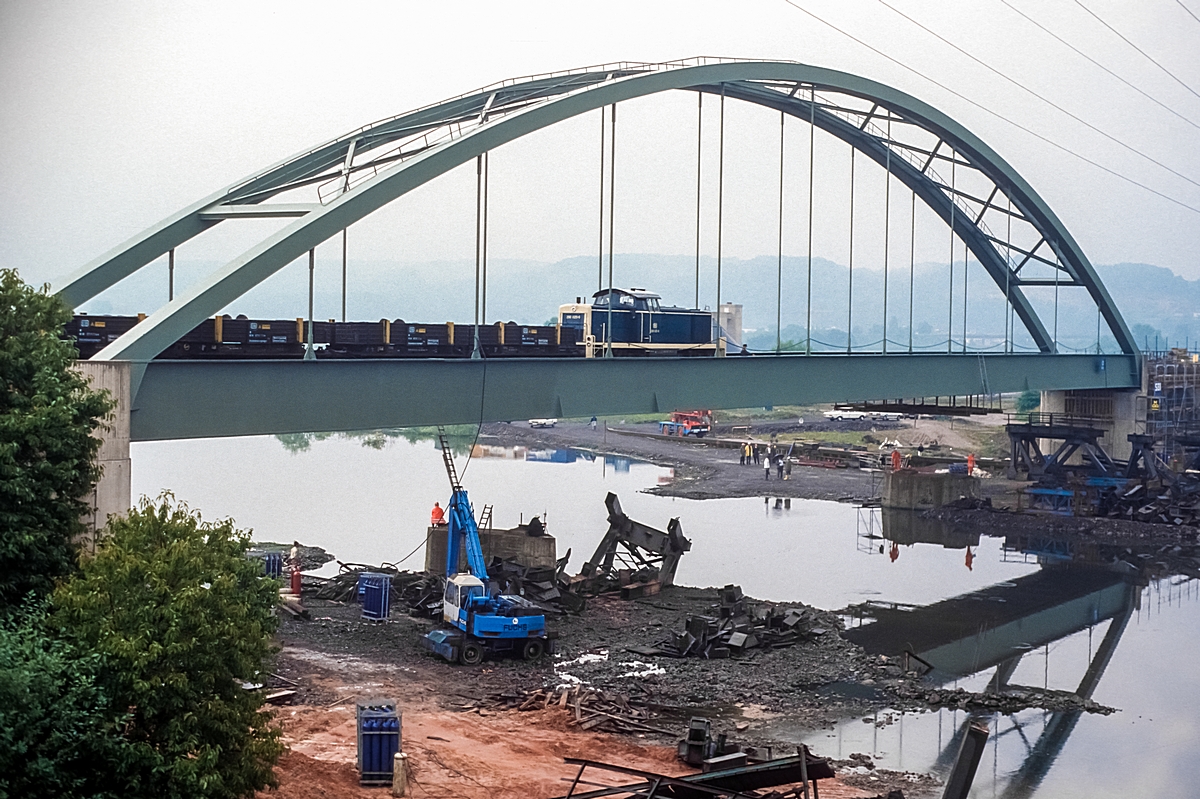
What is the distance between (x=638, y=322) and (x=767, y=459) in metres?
35.5

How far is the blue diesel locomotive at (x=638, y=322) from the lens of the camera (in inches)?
1512

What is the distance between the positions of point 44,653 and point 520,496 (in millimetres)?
52578

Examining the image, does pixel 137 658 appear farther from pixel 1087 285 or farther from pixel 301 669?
pixel 1087 285

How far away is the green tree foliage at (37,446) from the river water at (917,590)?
13.0m

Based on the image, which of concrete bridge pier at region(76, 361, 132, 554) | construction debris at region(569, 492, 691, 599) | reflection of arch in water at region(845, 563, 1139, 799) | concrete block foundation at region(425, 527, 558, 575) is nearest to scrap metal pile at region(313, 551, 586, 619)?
construction debris at region(569, 492, 691, 599)

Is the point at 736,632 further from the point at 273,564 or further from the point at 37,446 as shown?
the point at 37,446

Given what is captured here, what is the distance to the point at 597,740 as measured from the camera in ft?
69.3

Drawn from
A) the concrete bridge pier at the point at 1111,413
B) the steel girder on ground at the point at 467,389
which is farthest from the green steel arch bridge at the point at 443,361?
the concrete bridge pier at the point at 1111,413

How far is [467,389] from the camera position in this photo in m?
25.2

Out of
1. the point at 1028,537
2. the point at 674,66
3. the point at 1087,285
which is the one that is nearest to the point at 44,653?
the point at 674,66

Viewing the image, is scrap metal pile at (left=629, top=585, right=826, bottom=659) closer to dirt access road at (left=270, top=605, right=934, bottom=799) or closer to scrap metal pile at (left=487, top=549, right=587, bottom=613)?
scrap metal pile at (left=487, top=549, right=587, bottom=613)

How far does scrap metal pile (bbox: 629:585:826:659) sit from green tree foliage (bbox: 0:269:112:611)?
1480cm

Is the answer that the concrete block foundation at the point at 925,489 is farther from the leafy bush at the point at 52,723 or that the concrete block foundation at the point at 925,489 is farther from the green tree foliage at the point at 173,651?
the leafy bush at the point at 52,723

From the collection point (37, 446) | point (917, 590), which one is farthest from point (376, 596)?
point (917, 590)
